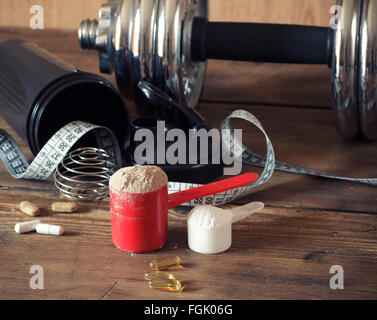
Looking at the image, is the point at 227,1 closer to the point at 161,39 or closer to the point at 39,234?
the point at 161,39

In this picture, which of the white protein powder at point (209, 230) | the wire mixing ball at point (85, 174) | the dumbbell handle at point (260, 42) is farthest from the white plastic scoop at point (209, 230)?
the dumbbell handle at point (260, 42)

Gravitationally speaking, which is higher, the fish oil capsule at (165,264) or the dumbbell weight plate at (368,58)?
the dumbbell weight plate at (368,58)

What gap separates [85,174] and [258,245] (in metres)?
0.33

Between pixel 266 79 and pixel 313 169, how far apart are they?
504 millimetres

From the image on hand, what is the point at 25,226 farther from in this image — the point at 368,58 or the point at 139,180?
the point at 368,58

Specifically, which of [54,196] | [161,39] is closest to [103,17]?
[161,39]

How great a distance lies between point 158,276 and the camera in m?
0.80

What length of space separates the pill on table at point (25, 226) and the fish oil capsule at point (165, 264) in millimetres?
201

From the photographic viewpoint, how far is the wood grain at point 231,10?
1904 mm

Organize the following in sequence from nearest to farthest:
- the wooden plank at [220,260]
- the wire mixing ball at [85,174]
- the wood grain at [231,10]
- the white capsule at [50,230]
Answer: the wooden plank at [220,260]
the white capsule at [50,230]
the wire mixing ball at [85,174]
the wood grain at [231,10]
